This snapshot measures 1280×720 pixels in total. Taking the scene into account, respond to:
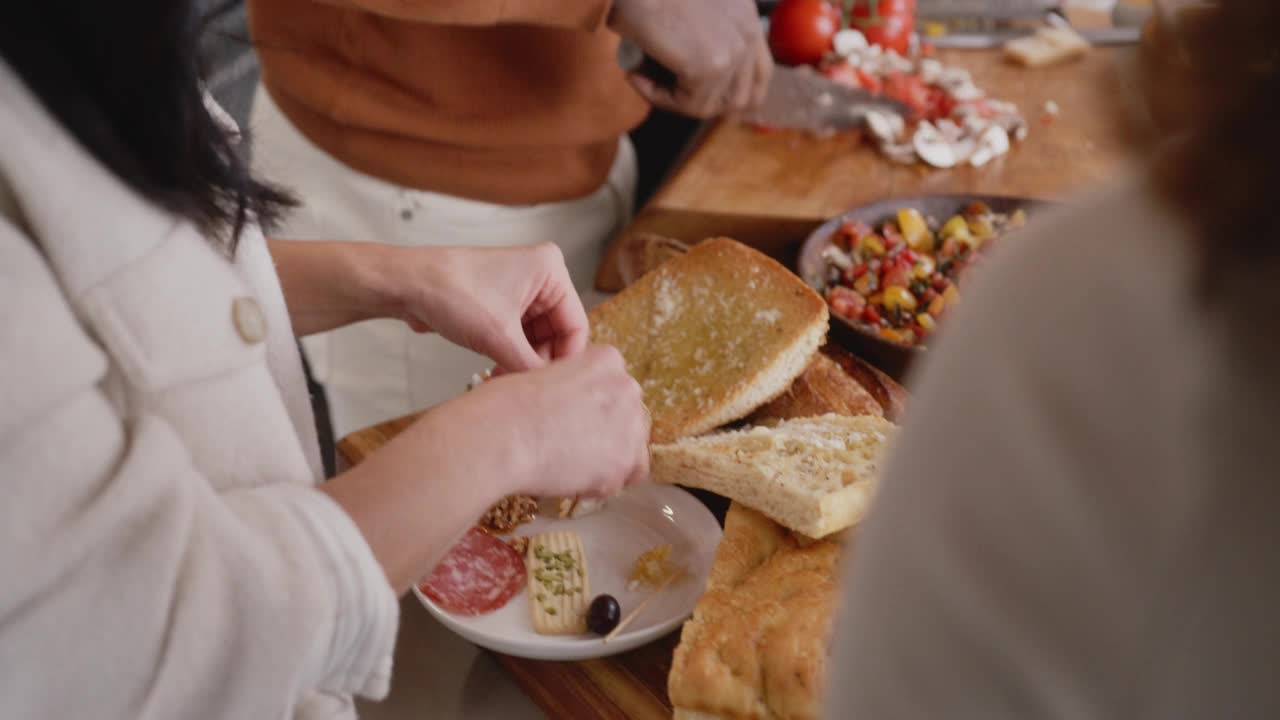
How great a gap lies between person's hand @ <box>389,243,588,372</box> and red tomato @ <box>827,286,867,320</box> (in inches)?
19.2

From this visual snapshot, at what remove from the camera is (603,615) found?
100 centimetres

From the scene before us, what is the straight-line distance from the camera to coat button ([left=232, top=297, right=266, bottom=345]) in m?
0.72

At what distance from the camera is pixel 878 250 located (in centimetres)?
159

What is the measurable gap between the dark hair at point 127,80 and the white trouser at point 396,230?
1070mm

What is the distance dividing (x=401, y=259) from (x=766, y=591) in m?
0.53

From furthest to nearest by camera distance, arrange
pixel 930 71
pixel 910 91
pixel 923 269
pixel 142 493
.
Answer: pixel 930 71 < pixel 910 91 < pixel 923 269 < pixel 142 493

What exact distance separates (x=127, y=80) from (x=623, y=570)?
0.70 m

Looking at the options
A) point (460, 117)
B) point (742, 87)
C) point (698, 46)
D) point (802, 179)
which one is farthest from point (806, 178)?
point (460, 117)

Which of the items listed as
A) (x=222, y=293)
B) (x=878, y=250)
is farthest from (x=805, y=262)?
(x=222, y=293)

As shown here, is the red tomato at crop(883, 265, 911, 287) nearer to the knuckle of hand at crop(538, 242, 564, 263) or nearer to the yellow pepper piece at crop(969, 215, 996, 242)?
the yellow pepper piece at crop(969, 215, 996, 242)

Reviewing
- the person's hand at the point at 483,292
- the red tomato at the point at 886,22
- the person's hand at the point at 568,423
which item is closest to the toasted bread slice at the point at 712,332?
the person's hand at the point at 483,292

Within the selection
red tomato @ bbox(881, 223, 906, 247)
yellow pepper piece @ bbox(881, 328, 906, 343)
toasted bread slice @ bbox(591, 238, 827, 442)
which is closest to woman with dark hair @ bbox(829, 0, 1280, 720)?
toasted bread slice @ bbox(591, 238, 827, 442)

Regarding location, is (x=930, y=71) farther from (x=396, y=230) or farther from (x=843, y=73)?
(x=396, y=230)

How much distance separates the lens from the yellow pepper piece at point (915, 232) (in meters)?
1.63
